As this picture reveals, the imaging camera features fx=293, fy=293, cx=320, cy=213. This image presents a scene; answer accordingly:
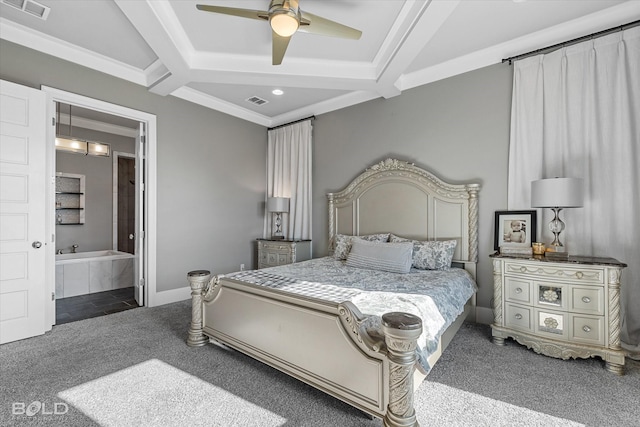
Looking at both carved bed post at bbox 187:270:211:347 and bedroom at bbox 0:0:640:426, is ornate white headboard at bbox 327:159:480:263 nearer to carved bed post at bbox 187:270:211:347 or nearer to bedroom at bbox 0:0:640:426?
bedroom at bbox 0:0:640:426

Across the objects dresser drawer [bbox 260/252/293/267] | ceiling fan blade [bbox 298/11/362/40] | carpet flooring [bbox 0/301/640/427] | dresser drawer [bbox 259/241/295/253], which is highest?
ceiling fan blade [bbox 298/11/362/40]

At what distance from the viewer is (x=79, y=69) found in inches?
132

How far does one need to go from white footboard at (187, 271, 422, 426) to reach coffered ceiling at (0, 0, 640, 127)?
2381 millimetres

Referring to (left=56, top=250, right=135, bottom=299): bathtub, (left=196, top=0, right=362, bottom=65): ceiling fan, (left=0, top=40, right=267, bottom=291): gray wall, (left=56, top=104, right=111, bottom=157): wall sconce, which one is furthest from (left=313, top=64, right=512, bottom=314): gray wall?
(left=56, top=104, right=111, bottom=157): wall sconce

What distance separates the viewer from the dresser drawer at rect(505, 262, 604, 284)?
2342 millimetres

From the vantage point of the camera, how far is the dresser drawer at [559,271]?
2342 millimetres

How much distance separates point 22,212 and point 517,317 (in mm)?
4826

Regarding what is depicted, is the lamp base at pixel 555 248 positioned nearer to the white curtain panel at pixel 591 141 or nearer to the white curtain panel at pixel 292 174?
the white curtain panel at pixel 591 141

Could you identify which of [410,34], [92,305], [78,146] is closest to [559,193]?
[410,34]

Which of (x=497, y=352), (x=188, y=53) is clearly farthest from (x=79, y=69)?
(x=497, y=352)

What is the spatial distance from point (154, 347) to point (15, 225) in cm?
182

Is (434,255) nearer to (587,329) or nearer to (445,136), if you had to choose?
(587,329)

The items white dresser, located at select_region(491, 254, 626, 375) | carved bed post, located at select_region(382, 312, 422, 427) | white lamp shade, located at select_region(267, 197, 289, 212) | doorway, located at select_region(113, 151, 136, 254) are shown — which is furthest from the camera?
doorway, located at select_region(113, 151, 136, 254)

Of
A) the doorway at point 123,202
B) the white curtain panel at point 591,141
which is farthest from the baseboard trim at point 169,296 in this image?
the white curtain panel at point 591,141
